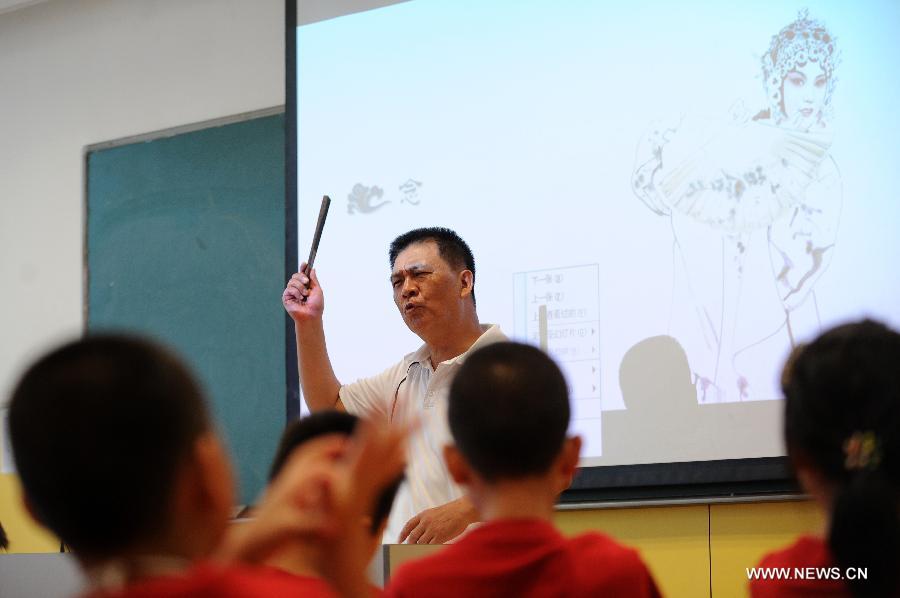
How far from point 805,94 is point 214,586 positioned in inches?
105

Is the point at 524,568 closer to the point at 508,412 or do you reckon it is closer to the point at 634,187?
the point at 508,412

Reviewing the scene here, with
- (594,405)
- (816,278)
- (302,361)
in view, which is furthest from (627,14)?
(302,361)

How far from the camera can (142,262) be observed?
451cm

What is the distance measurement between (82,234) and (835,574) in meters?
4.12

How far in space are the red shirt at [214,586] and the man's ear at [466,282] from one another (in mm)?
2194

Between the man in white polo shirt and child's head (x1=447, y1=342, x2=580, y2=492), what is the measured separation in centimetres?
135

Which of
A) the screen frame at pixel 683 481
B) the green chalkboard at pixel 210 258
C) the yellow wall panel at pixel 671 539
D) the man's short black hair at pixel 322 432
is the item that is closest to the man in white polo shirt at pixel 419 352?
the screen frame at pixel 683 481

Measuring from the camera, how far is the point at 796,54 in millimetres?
3051

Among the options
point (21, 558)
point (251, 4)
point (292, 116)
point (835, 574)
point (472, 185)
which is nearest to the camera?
point (835, 574)

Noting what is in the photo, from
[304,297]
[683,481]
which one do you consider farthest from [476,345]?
[683,481]

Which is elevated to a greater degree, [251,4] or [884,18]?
[251,4]

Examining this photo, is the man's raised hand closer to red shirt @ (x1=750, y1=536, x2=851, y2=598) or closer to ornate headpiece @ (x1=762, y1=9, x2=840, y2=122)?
ornate headpiece @ (x1=762, y1=9, x2=840, y2=122)

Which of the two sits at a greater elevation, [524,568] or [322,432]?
[322,432]

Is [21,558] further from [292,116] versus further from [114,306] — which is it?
[114,306]
